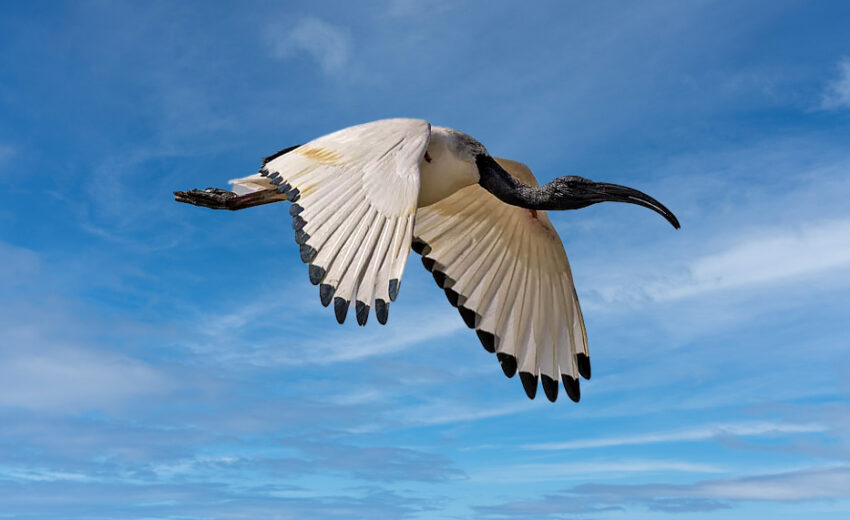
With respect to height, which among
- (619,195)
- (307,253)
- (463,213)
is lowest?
(307,253)

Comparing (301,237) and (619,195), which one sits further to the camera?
(619,195)

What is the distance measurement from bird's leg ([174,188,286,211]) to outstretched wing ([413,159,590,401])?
1552 millimetres

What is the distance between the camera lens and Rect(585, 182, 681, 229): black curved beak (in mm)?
8242

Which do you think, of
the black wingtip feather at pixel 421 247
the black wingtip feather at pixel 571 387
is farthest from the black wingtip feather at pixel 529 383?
the black wingtip feather at pixel 421 247

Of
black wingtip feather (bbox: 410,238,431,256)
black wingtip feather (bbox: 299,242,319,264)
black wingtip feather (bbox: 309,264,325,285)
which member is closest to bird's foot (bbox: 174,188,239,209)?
black wingtip feather (bbox: 410,238,431,256)

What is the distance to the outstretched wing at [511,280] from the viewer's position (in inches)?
334

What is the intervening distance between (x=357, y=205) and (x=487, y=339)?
3.04 meters

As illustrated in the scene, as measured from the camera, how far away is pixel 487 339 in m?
8.41

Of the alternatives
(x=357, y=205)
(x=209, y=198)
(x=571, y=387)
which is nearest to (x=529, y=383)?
(x=571, y=387)

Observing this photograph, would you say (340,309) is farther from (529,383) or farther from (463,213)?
(463,213)

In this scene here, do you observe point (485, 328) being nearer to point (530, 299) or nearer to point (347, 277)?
point (530, 299)

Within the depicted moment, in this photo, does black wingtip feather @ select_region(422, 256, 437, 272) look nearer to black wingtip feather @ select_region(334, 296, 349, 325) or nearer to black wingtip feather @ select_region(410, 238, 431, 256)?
black wingtip feather @ select_region(410, 238, 431, 256)

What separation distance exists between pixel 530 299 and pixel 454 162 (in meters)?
1.89

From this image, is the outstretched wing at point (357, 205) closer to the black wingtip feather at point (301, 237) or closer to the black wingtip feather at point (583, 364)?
the black wingtip feather at point (301, 237)
